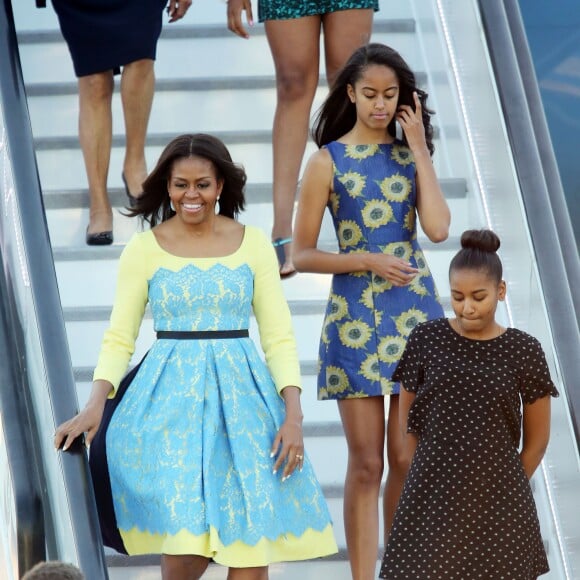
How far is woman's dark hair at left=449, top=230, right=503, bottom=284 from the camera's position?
366 cm

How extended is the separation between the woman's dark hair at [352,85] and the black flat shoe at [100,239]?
4.16 ft

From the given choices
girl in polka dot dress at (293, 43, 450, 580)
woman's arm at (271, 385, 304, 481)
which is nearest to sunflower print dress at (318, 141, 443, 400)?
girl in polka dot dress at (293, 43, 450, 580)

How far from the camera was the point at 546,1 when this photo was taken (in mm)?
7844

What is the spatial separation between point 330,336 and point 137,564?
36.9 inches

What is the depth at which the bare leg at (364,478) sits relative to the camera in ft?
13.6

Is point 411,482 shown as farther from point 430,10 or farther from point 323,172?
point 430,10

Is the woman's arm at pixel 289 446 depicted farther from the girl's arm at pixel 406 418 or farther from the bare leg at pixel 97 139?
the bare leg at pixel 97 139

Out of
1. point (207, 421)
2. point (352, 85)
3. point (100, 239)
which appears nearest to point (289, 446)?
point (207, 421)

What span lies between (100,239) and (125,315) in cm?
174

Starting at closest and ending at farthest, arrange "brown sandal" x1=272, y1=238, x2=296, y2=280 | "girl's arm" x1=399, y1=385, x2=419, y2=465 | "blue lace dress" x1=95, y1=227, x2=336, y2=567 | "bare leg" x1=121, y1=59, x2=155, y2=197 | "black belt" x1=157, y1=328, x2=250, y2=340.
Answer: "blue lace dress" x1=95, y1=227, x2=336, y2=567, "girl's arm" x1=399, y1=385, x2=419, y2=465, "black belt" x1=157, y1=328, x2=250, y2=340, "brown sandal" x1=272, y1=238, x2=296, y2=280, "bare leg" x1=121, y1=59, x2=155, y2=197

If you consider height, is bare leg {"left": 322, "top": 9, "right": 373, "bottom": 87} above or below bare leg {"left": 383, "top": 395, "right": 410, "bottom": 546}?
above

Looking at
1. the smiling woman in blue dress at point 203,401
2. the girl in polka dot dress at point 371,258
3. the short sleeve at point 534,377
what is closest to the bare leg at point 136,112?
the girl in polka dot dress at point 371,258

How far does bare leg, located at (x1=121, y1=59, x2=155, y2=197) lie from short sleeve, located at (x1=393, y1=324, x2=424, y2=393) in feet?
7.06

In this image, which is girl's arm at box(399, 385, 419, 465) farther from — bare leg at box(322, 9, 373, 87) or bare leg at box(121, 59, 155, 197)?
bare leg at box(121, 59, 155, 197)
